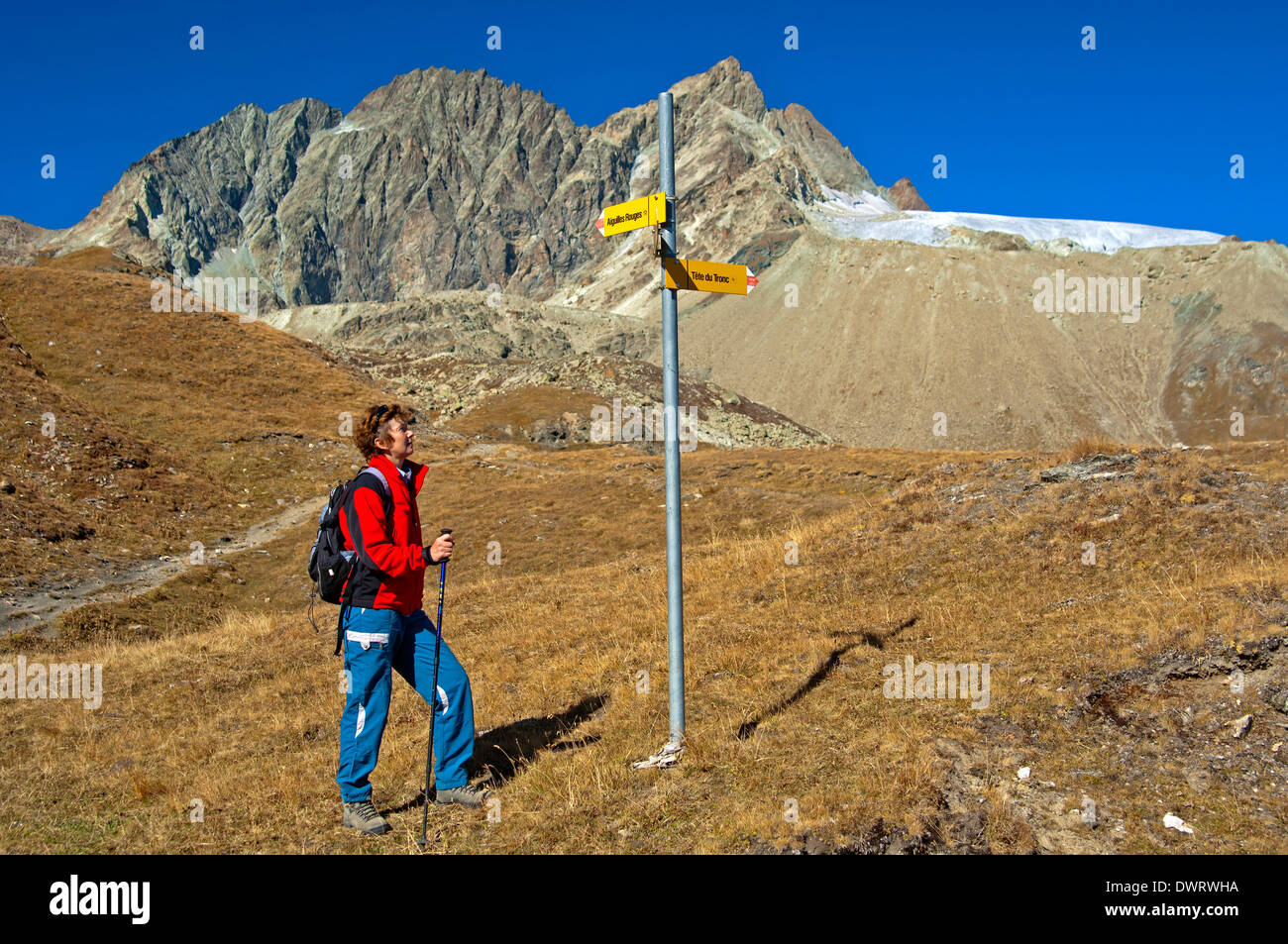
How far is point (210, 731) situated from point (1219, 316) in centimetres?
11974

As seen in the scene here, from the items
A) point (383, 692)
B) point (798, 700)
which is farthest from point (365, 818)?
point (798, 700)

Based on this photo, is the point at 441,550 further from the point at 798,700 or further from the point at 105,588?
the point at 105,588

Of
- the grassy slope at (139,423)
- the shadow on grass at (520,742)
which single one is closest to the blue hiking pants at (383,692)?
the shadow on grass at (520,742)

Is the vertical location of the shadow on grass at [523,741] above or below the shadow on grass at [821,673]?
below

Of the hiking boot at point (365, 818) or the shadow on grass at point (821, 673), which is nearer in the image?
the hiking boot at point (365, 818)

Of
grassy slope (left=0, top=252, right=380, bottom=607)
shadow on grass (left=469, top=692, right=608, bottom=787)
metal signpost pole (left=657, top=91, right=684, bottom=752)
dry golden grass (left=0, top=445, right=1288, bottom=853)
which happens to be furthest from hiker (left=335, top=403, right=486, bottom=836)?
grassy slope (left=0, top=252, right=380, bottom=607)

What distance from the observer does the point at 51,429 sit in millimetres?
28500

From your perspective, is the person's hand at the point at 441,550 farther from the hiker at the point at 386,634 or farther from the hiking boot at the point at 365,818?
the hiking boot at the point at 365,818

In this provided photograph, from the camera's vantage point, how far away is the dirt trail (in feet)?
51.7

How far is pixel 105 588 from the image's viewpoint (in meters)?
19.0

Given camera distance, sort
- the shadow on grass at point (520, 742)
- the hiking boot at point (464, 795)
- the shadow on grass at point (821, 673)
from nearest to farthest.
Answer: the hiking boot at point (464, 795)
the shadow on grass at point (520, 742)
the shadow on grass at point (821, 673)

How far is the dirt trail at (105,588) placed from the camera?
15.8 metres

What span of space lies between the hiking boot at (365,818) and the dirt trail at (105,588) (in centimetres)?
1282

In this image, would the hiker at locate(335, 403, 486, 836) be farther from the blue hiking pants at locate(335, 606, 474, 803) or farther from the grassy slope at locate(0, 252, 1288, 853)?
the grassy slope at locate(0, 252, 1288, 853)
